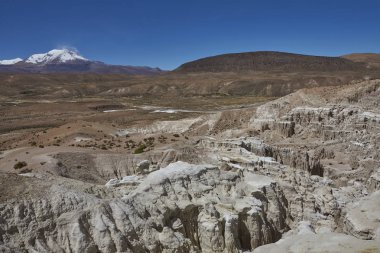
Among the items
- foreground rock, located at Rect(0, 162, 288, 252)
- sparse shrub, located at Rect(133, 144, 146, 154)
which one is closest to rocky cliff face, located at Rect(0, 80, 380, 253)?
foreground rock, located at Rect(0, 162, 288, 252)

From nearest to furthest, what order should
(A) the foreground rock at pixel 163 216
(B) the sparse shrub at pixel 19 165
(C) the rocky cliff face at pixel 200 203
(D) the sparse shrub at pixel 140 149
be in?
(A) the foreground rock at pixel 163 216 → (C) the rocky cliff face at pixel 200 203 → (B) the sparse shrub at pixel 19 165 → (D) the sparse shrub at pixel 140 149

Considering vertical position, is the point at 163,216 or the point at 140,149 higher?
the point at 163,216

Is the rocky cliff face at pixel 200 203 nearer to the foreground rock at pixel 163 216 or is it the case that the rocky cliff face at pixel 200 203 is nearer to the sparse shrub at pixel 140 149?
the foreground rock at pixel 163 216

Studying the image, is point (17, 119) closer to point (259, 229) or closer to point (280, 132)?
point (280, 132)

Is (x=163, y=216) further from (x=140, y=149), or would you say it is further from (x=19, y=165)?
Answer: (x=140, y=149)

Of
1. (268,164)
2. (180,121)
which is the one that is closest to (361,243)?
(268,164)

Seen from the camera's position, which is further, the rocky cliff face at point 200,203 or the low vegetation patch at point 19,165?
the low vegetation patch at point 19,165

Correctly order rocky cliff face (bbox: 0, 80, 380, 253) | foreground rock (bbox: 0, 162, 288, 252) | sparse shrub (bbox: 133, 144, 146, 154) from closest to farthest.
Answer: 1. foreground rock (bbox: 0, 162, 288, 252)
2. rocky cliff face (bbox: 0, 80, 380, 253)
3. sparse shrub (bbox: 133, 144, 146, 154)

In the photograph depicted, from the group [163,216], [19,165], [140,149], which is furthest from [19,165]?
[163,216]

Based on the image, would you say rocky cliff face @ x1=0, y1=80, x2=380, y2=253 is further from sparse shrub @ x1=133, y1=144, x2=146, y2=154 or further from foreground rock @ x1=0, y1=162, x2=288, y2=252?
sparse shrub @ x1=133, y1=144, x2=146, y2=154

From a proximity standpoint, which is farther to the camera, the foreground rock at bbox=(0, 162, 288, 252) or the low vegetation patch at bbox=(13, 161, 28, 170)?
the low vegetation patch at bbox=(13, 161, 28, 170)

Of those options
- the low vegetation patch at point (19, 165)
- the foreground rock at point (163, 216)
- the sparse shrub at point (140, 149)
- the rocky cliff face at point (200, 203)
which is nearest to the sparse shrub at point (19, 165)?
the low vegetation patch at point (19, 165)
